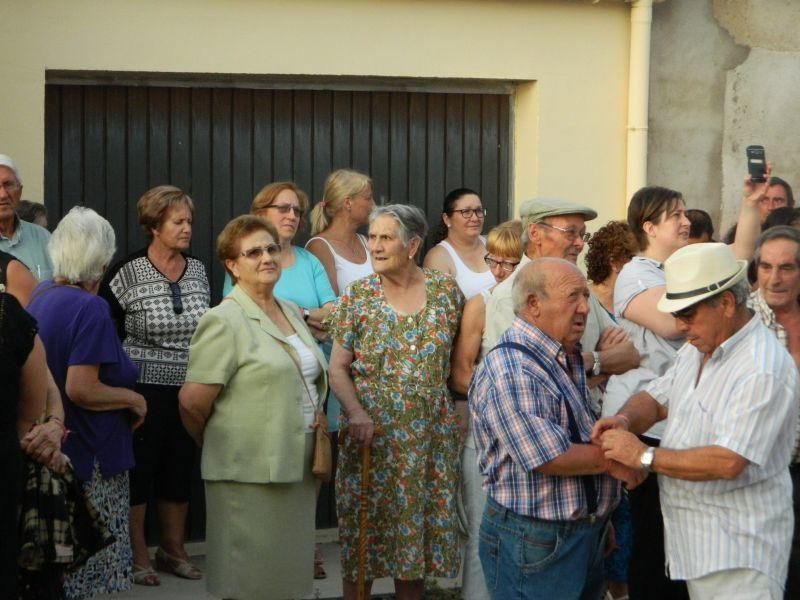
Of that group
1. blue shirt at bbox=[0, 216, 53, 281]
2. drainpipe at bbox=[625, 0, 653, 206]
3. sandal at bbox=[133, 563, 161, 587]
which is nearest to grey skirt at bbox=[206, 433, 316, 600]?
sandal at bbox=[133, 563, 161, 587]

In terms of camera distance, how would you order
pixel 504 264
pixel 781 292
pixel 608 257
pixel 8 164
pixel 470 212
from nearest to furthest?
pixel 781 292
pixel 8 164
pixel 608 257
pixel 504 264
pixel 470 212

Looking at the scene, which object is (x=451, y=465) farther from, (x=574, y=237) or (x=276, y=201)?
(x=276, y=201)

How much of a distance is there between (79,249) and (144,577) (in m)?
2.07

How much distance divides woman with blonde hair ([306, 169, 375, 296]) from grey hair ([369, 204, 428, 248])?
979 mm

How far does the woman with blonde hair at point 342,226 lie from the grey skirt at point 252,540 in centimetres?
171

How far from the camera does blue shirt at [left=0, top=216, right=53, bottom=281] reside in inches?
260

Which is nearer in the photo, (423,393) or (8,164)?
(423,393)

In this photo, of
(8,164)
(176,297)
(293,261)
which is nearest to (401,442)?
Result: (293,261)

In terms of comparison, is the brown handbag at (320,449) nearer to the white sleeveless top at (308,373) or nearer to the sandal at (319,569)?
the white sleeveless top at (308,373)

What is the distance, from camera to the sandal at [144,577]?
22.9 feet

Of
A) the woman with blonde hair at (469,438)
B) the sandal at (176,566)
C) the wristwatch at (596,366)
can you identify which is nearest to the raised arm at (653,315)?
the wristwatch at (596,366)

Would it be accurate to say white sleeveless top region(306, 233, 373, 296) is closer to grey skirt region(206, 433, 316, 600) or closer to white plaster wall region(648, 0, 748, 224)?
grey skirt region(206, 433, 316, 600)

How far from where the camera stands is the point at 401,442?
6.20 metres

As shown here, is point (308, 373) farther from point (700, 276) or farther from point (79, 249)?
point (700, 276)
